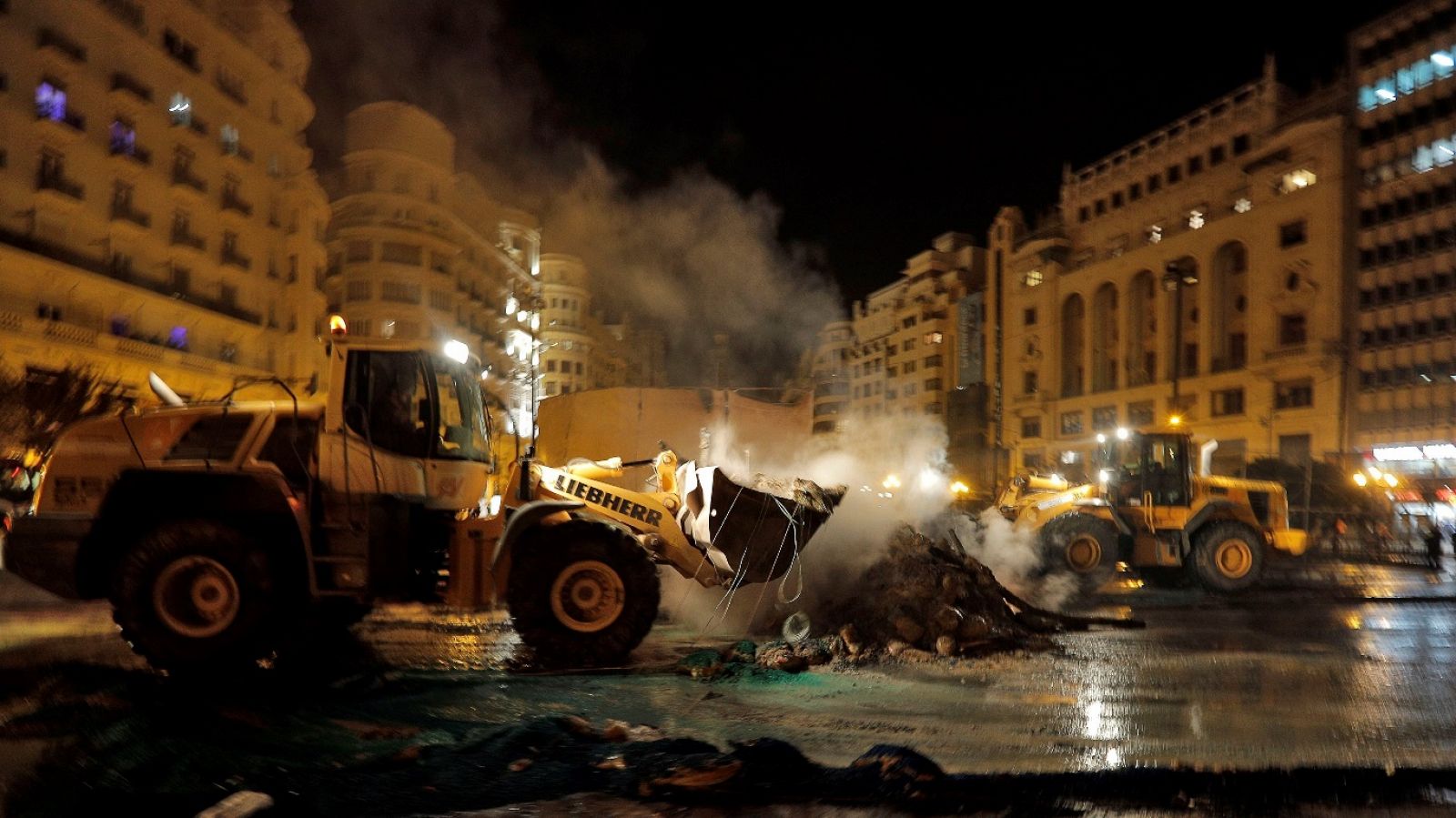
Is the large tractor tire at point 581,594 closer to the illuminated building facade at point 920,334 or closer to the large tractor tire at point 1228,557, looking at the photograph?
the large tractor tire at point 1228,557

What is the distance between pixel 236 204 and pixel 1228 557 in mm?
34776

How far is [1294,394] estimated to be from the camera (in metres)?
36.5

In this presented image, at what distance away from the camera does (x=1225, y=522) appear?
482 inches

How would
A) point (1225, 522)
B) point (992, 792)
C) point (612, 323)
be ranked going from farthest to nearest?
point (612, 323) < point (1225, 522) < point (992, 792)

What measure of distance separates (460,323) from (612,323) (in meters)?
23.5

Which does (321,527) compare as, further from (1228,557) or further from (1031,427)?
(1031,427)

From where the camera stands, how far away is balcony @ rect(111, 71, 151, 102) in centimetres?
2677

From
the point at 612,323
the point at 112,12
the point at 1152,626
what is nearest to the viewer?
the point at 1152,626

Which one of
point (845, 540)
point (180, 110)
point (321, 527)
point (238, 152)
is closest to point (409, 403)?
point (321, 527)

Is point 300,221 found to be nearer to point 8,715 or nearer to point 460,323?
point 460,323

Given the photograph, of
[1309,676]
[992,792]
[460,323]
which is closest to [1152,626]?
[1309,676]

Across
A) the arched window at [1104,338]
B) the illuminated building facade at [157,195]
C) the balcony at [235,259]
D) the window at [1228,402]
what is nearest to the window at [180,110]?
the illuminated building facade at [157,195]

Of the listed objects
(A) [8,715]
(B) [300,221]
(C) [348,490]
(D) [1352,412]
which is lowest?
(A) [8,715]

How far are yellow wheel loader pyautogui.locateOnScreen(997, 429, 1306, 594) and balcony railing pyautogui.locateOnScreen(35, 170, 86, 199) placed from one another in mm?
27997
